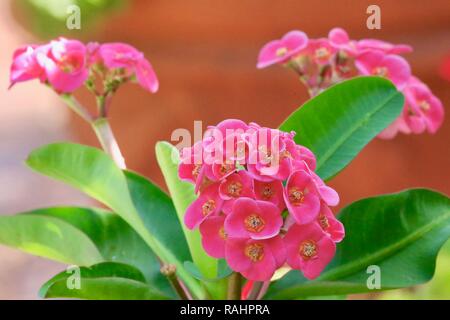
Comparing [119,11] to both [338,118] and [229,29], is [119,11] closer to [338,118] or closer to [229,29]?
[229,29]

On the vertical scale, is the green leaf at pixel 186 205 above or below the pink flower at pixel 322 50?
below

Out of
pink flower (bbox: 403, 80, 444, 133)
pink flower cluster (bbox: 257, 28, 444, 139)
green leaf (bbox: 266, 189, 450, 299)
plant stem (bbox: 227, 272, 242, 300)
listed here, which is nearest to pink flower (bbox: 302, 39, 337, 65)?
pink flower cluster (bbox: 257, 28, 444, 139)

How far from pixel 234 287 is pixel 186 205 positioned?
0.11m

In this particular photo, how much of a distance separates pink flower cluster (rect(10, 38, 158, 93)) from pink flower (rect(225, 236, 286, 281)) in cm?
32

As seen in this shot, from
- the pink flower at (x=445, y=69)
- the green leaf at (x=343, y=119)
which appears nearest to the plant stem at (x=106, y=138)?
the green leaf at (x=343, y=119)

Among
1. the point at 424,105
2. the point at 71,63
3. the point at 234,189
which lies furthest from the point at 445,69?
the point at 234,189

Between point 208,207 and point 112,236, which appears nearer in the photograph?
point 208,207

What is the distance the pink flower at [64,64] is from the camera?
0.82m

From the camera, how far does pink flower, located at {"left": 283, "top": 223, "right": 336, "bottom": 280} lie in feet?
1.95

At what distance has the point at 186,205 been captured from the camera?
75 centimetres

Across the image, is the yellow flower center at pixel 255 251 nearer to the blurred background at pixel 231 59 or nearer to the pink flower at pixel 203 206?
the pink flower at pixel 203 206

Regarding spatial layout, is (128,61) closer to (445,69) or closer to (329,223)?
(329,223)

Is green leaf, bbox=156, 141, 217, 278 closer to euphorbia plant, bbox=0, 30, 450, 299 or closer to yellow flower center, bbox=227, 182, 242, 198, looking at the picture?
euphorbia plant, bbox=0, 30, 450, 299
